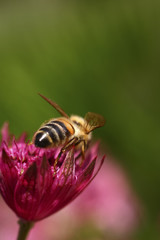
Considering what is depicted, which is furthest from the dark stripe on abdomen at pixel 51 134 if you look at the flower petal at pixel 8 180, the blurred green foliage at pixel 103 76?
the blurred green foliage at pixel 103 76

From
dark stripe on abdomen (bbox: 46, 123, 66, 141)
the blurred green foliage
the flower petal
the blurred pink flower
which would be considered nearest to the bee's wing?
dark stripe on abdomen (bbox: 46, 123, 66, 141)

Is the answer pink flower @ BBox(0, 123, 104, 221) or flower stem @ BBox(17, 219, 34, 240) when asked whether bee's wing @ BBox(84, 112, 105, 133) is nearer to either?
pink flower @ BBox(0, 123, 104, 221)

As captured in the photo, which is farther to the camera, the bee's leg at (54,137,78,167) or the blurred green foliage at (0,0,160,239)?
the blurred green foliage at (0,0,160,239)

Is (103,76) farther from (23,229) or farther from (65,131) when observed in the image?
(23,229)

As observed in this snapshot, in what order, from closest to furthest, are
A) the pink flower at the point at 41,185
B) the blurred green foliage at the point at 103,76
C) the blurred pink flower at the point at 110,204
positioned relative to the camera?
the pink flower at the point at 41,185, the blurred pink flower at the point at 110,204, the blurred green foliage at the point at 103,76

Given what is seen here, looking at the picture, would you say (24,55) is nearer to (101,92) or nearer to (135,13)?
(101,92)

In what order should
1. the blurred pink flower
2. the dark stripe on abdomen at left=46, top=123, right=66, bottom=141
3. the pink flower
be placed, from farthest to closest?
the blurred pink flower
the dark stripe on abdomen at left=46, top=123, right=66, bottom=141
the pink flower

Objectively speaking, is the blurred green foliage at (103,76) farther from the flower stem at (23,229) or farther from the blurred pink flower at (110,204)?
the flower stem at (23,229)

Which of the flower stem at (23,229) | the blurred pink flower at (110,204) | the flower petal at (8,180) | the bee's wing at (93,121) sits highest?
the flower petal at (8,180)
